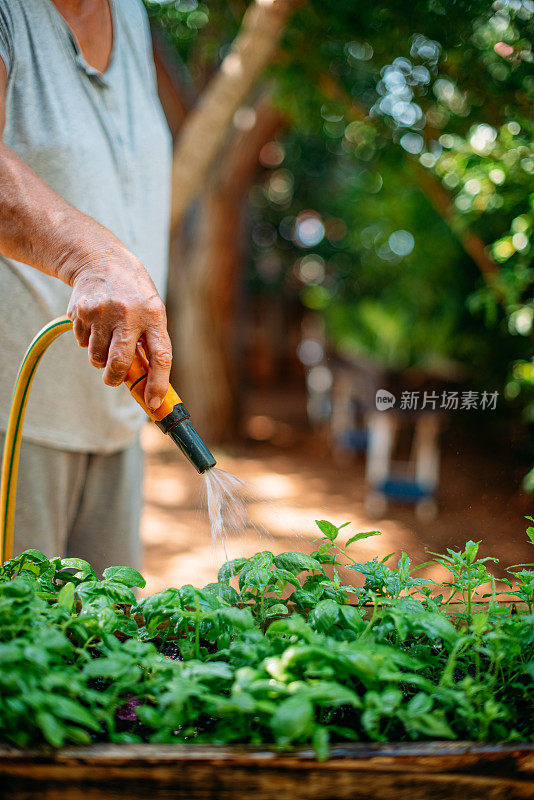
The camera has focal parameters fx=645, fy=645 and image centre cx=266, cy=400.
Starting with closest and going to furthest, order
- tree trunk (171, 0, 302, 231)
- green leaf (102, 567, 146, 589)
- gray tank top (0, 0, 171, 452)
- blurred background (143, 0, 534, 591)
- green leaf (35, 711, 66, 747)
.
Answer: green leaf (35, 711, 66, 747) → green leaf (102, 567, 146, 589) → gray tank top (0, 0, 171, 452) → blurred background (143, 0, 534, 591) → tree trunk (171, 0, 302, 231)

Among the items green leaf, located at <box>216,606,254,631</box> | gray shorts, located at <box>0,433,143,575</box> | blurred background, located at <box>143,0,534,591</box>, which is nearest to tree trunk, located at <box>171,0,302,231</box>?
blurred background, located at <box>143,0,534,591</box>

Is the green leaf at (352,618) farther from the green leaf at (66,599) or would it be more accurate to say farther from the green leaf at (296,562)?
the green leaf at (66,599)

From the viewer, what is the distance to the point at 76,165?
3.79 ft

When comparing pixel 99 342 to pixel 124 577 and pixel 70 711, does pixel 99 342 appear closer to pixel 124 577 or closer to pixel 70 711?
pixel 124 577

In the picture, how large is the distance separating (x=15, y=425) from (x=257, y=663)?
1.64 ft

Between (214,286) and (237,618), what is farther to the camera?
(214,286)

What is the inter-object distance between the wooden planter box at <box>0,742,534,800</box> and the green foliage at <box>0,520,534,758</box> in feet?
0.07

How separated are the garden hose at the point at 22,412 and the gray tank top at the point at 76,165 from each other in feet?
0.95

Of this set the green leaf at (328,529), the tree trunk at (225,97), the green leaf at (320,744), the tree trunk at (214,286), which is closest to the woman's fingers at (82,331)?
the green leaf at (328,529)

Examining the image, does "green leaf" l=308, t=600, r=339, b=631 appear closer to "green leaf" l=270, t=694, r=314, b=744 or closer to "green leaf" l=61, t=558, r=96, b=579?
"green leaf" l=270, t=694, r=314, b=744

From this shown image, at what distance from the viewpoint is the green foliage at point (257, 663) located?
2.10 ft

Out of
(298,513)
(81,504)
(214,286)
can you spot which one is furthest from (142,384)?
(214,286)

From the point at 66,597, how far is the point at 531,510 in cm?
114

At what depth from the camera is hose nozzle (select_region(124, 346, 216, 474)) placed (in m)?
0.87
